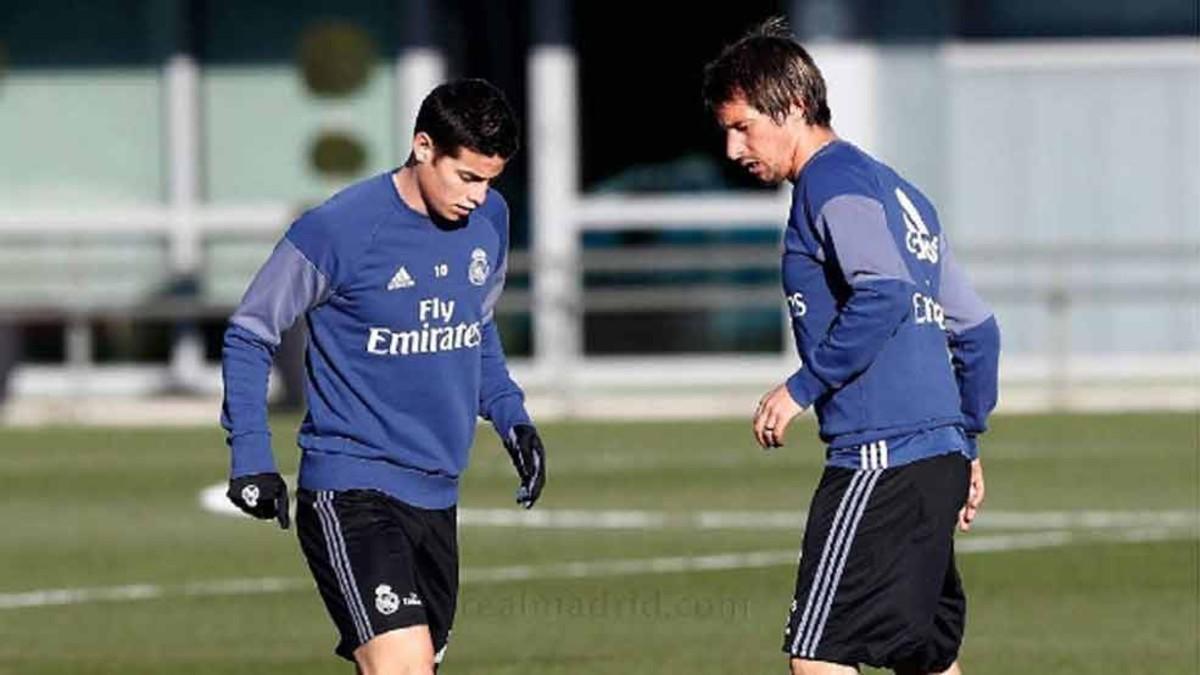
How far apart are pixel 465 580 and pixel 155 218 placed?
538 inches

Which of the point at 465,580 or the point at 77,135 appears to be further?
the point at 77,135

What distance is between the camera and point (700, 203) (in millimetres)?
27344

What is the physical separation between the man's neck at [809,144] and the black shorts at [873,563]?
761 millimetres

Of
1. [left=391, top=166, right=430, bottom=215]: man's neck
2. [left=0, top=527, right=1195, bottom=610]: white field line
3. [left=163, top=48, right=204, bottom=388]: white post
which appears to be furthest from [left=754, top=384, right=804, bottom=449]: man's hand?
[left=163, top=48, right=204, bottom=388]: white post

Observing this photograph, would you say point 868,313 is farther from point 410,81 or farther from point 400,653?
point 410,81

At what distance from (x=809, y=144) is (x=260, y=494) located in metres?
1.61

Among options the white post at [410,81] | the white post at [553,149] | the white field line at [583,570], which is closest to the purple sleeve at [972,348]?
the white field line at [583,570]

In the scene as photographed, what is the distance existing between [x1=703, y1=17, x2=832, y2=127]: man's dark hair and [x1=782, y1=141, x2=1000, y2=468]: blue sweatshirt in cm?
13

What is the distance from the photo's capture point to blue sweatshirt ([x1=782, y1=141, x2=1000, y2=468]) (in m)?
8.28

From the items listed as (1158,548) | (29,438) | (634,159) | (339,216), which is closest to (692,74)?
(634,159)

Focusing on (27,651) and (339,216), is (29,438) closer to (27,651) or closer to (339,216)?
(27,651)

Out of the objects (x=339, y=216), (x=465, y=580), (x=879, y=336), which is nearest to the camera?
(x=879, y=336)

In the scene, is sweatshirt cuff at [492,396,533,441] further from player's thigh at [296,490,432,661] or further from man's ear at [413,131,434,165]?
man's ear at [413,131,434,165]

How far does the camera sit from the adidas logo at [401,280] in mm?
9008
